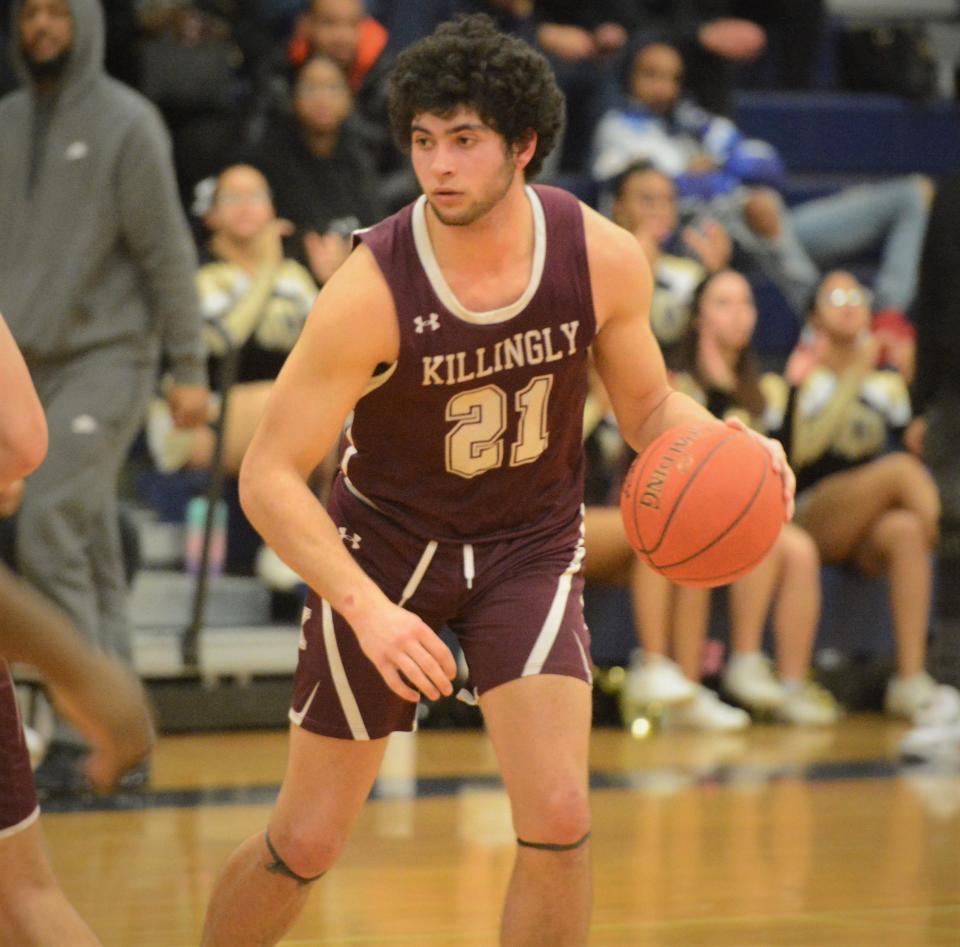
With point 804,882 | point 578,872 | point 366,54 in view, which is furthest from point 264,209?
point 578,872

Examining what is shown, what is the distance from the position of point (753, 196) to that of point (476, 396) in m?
6.24

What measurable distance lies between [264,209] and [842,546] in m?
2.73

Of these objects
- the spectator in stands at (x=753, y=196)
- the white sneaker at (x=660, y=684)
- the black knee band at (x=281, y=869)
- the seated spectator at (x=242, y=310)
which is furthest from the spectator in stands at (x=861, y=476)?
the black knee band at (x=281, y=869)

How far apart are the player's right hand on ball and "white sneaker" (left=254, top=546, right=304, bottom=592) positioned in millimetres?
4509

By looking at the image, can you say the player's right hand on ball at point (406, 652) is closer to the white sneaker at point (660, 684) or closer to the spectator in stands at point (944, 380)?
the spectator in stands at point (944, 380)

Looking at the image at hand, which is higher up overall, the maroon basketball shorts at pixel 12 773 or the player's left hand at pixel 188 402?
the maroon basketball shorts at pixel 12 773

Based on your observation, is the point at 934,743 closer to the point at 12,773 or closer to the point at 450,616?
the point at 450,616

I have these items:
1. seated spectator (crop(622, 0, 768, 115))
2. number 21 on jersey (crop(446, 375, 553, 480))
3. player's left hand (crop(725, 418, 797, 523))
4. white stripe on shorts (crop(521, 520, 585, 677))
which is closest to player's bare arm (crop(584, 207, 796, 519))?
player's left hand (crop(725, 418, 797, 523))

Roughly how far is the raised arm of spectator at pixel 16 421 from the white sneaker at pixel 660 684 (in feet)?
17.2

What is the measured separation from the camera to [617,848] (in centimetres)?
539

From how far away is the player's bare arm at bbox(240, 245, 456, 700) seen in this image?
325cm

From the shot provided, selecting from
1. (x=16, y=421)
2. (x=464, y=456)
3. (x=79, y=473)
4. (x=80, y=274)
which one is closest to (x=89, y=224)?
(x=80, y=274)

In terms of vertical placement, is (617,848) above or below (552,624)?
below

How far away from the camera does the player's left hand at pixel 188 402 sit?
20.1ft
